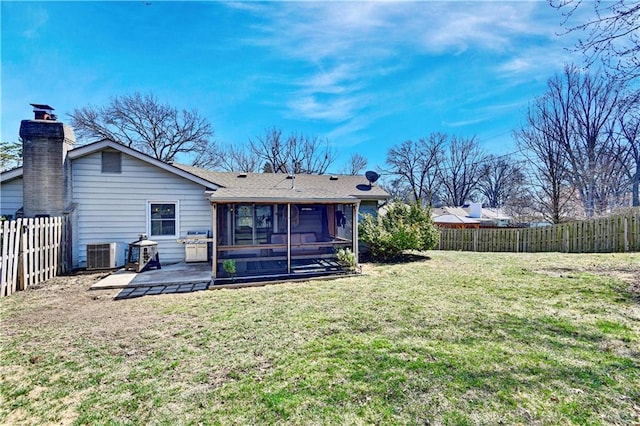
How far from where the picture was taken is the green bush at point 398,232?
1043cm

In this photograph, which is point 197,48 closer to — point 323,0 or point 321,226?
point 323,0

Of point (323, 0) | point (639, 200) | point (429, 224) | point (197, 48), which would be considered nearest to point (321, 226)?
point (429, 224)

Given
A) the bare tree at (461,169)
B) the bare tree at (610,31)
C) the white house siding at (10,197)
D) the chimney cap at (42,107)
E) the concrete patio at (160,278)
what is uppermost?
the bare tree at (461,169)

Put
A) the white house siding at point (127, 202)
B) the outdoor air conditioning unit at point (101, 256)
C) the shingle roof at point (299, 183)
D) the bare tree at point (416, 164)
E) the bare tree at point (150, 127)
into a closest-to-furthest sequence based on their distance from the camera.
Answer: the outdoor air conditioning unit at point (101, 256), the white house siding at point (127, 202), the shingle roof at point (299, 183), the bare tree at point (150, 127), the bare tree at point (416, 164)

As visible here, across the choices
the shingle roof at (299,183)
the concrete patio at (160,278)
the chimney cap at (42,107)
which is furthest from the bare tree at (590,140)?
the chimney cap at (42,107)

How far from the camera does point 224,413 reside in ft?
8.09

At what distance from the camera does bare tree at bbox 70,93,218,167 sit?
22781mm

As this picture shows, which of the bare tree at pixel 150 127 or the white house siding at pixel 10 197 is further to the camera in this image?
the bare tree at pixel 150 127

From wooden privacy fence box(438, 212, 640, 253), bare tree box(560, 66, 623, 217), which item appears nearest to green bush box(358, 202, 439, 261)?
wooden privacy fence box(438, 212, 640, 253)

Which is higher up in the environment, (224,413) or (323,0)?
(323,0)

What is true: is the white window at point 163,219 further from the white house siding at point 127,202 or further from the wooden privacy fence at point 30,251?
the wooden privacy fence at point 30,251

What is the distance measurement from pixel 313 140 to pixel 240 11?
22.9 m

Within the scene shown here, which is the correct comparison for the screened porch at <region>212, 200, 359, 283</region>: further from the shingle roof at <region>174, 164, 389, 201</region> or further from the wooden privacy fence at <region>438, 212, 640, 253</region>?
the wooden privacy fence at <region>438, 212, 640, 253</region>

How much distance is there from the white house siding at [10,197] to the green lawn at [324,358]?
13.2 feet
